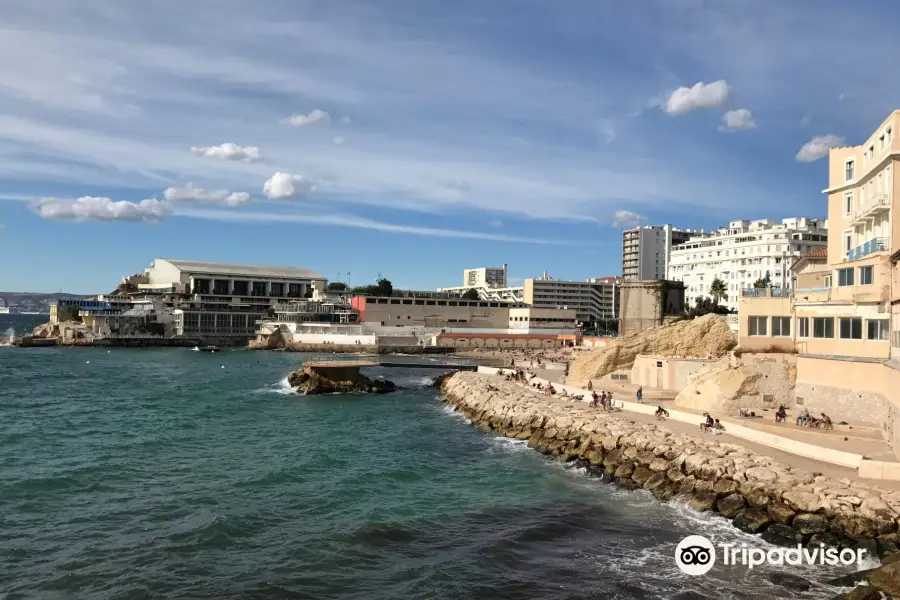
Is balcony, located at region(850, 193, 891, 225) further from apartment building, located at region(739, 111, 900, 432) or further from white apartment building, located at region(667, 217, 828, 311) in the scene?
white apartment building, located at region(667, 217, 828, 311)

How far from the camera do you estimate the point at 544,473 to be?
2789 cm

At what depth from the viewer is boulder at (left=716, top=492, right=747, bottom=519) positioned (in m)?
21.3

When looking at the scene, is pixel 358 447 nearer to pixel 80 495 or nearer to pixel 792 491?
pixel 80 495

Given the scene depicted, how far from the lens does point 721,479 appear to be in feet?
75.9

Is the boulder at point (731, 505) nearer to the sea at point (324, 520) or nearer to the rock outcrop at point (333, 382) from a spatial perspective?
the sea at point (324, 520)

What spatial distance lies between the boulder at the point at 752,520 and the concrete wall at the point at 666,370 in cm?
1964

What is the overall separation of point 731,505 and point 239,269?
145 meters

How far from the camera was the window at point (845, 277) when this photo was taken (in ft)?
100.0

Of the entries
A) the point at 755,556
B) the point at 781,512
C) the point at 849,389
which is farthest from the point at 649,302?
the point at 755,556

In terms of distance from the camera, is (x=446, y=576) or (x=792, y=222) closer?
(x=446, y=576)

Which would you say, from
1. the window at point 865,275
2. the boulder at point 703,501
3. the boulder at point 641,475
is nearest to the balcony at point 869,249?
the window at point 865,275

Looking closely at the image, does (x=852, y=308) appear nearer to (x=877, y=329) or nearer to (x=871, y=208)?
(x=877, y=329)

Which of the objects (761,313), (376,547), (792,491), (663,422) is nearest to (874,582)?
(792,491)

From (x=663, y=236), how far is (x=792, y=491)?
153 metres
